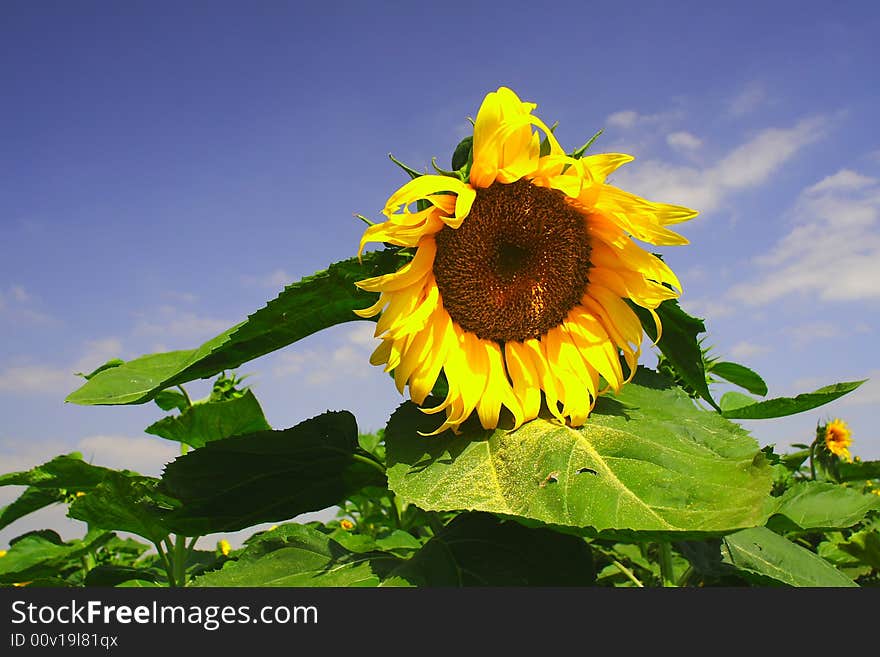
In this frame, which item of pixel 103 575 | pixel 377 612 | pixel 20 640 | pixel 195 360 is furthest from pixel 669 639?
pixel 103 575

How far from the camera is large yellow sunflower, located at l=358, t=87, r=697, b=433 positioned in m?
1.65

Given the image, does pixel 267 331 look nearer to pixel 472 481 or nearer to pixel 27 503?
pixel 472 481

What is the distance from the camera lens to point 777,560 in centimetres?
192

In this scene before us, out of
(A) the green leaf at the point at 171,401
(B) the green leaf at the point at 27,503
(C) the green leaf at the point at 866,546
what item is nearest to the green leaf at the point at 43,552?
(B) the green leaf at the point at 27,503

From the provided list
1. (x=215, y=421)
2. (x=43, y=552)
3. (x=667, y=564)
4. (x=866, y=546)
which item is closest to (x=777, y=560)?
(x=667, y=564)

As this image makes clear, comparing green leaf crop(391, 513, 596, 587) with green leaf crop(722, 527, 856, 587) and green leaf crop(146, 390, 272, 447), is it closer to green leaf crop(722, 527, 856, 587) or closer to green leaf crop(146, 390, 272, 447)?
green leaf crop(722, 527, 856, 587)

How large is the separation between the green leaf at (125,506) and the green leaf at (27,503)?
1.40 meters

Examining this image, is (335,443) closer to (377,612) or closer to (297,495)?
(297,495)

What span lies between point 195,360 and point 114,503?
85 centimetres

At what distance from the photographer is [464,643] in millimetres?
1380

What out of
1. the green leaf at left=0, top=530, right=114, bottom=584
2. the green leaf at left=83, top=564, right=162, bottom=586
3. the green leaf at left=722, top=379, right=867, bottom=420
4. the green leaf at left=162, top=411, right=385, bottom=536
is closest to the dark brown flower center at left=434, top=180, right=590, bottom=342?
the green leaf at left=162, top=411, right=385, bottom=536

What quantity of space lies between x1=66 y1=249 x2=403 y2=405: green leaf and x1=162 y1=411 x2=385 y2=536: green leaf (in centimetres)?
23

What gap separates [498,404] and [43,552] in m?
3.35

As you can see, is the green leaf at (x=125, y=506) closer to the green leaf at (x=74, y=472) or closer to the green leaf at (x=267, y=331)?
the green leaf at (x=74, y=472)
